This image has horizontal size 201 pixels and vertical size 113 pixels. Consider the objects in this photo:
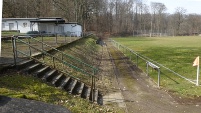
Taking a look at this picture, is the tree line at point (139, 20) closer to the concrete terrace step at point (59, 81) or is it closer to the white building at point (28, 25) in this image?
the white building at point (28, 25)

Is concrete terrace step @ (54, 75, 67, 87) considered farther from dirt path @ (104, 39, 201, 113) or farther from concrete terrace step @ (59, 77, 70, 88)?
dirt path @ (104, 39, 201, 113)

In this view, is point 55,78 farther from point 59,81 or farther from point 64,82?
point 64,82

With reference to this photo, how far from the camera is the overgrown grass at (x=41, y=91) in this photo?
7402 mm

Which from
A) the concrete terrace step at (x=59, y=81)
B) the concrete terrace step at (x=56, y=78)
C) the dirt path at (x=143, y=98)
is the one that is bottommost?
the dirt path at (x=143, y=98)

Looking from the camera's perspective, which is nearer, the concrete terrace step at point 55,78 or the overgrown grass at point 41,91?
the overgrown grass at point 41,91

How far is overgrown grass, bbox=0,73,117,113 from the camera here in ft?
24.3

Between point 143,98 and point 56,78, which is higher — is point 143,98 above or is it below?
below

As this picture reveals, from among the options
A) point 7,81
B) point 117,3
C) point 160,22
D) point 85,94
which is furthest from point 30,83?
point 160,22

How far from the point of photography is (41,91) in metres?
8.05

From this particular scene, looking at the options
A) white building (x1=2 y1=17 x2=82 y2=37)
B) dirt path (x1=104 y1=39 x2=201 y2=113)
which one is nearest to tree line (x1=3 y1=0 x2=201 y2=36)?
white building (x1=2 y1=17 x2=82 y2=37)


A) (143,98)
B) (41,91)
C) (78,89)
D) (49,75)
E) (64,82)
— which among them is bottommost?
(143,98)

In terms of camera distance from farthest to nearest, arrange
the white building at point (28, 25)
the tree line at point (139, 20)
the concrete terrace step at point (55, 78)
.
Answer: the tree line at point (139, 20), the white building at point (28, 25), the concrete terrace step at point (55, 78)

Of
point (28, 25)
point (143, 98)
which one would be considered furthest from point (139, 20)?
point (143, 98)

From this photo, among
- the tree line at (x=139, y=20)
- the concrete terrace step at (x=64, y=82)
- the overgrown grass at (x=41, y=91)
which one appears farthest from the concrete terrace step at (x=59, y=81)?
the tree line at (x=139, y=20)
